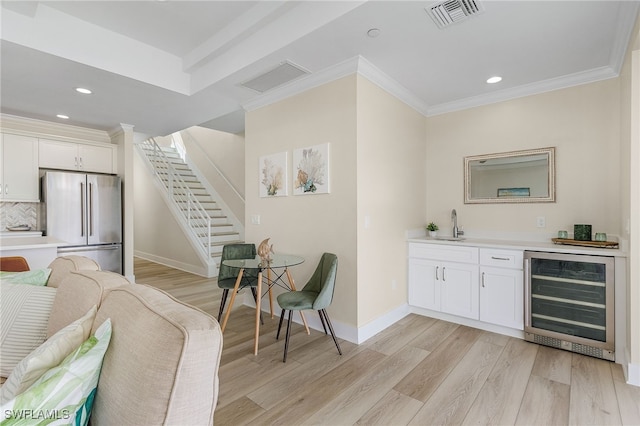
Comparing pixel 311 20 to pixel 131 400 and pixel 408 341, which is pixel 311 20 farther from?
pixel 408 341

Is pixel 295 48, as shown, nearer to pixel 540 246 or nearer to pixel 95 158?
pixel 540 246

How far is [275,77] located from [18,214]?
4279 millimetres

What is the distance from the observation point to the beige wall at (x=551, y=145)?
2.88 meters

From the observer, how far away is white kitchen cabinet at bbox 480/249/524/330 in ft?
9.48

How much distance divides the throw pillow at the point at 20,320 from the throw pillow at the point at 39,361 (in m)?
0.50

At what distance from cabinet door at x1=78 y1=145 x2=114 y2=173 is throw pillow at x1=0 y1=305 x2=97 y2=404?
482 cm

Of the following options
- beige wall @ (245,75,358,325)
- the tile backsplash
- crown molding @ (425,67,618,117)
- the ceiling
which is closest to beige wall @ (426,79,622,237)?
crown molding @ (425,67,618,117)

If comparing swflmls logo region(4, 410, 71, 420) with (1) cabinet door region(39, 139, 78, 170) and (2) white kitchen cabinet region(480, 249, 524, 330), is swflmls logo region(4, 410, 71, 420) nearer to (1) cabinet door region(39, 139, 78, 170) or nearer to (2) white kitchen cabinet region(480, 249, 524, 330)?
(2) white kitchen cabinet region(480, 249, 524, 330)

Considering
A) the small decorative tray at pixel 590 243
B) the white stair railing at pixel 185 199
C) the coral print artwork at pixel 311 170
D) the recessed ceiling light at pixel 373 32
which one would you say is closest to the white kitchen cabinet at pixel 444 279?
the small decorative tray at pixel 590 243

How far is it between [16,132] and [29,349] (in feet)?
14.1

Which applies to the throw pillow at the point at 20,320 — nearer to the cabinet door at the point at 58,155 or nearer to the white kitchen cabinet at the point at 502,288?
the white kitchen cabinet at the point at 502,288

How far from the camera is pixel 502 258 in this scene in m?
2.98

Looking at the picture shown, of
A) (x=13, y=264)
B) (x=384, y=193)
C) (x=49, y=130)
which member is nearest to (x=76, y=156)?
(x=49, y=130)

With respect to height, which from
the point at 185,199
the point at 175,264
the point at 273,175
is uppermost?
the point at 273,175
